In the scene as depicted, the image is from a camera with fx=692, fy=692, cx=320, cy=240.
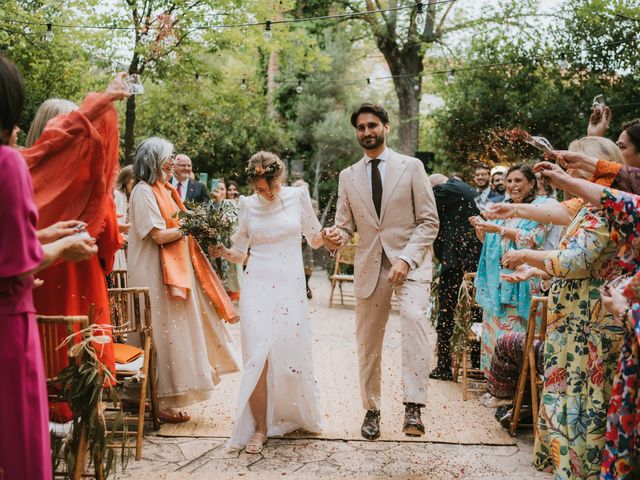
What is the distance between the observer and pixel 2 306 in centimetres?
232

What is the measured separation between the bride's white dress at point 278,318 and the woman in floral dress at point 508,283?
176cm

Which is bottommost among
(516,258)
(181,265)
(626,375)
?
(626,375)

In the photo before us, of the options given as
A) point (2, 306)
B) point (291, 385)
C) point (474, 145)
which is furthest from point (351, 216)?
point (474, 145)

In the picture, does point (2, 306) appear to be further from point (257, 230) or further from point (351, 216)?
point (351, 216)

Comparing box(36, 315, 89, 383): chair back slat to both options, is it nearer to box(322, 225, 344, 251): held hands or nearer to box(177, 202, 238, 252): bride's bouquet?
box(177, 202, 238, 252): bride's bouquet

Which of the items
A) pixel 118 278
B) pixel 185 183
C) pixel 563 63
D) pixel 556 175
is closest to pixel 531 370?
pixel 556 175

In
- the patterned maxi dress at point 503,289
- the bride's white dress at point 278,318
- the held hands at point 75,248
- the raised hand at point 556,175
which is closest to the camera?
the held hands at point 75,248

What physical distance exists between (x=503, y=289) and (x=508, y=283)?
0.07 metres

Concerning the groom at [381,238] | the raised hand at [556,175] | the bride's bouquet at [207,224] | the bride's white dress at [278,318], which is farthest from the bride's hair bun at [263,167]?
the raised hand at [556,175]

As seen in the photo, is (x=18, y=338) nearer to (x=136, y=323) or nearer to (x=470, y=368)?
(x=136, y=323)

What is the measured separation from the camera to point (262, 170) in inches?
201

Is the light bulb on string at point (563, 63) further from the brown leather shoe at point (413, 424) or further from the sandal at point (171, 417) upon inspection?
the sandal at point (171, 417)

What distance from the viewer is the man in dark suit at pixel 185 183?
8758mm

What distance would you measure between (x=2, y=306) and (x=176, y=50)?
12149mm
